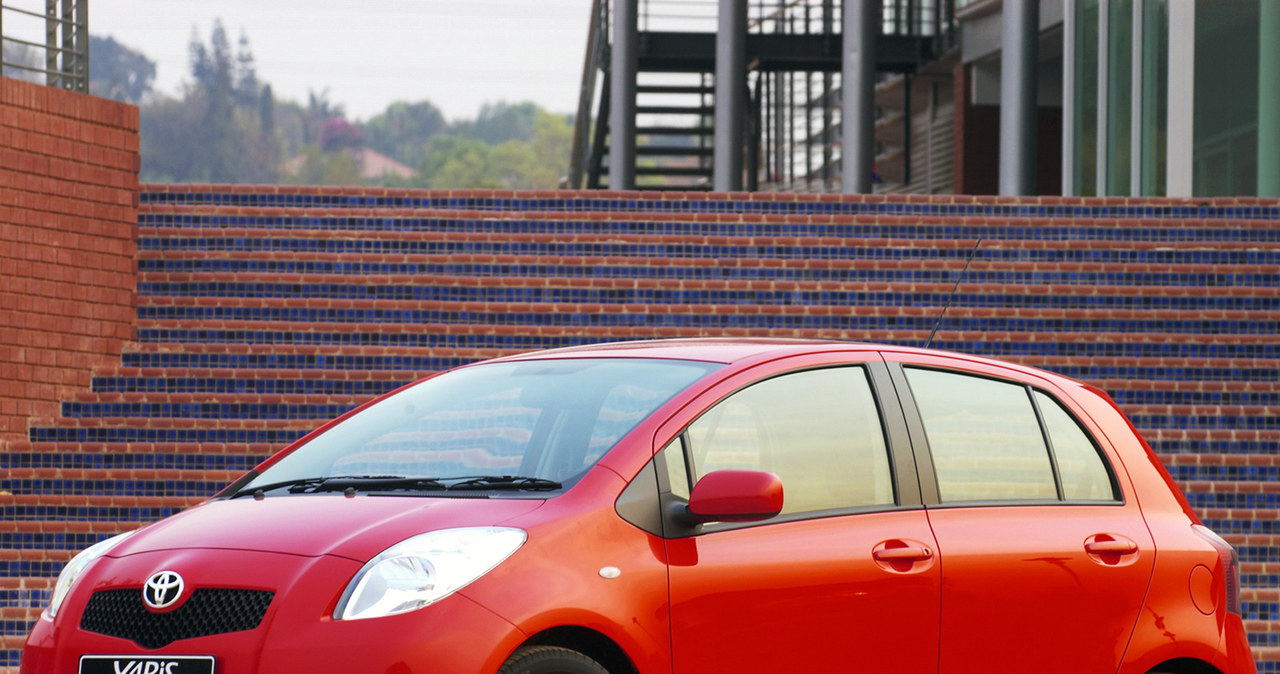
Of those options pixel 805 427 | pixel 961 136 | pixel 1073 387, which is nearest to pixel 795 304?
pixel 1073 387

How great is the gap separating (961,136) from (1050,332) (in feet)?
41.0

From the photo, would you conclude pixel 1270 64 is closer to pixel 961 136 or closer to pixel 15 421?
pixel 961 136

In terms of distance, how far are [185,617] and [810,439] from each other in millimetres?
1790

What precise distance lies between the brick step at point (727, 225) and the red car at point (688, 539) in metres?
6.27

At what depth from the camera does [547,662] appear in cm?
377

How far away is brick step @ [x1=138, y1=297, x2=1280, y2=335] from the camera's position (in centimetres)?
1092

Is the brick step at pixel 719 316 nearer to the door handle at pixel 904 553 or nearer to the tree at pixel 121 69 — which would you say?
the door handle at pixel 904 553

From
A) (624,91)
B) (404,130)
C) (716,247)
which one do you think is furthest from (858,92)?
(404,130)

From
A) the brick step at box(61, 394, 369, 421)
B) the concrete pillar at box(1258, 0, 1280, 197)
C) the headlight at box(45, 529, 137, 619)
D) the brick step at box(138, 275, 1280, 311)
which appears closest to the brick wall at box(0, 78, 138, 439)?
the brick step at box(61, 394, 369, 421)

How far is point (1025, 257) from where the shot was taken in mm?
11469

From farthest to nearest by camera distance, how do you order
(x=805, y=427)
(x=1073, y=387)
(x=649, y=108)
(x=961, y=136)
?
(x=961, y=136)
(x=649, y=108)
(x=1073, y=387)
(x=805, y=427)

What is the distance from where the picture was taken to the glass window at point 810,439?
449 cm

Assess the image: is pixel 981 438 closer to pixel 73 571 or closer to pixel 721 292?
pixel 73 571

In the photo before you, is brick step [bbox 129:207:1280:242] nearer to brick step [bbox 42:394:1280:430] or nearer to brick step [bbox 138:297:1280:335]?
brick step [bbox 138:297:1280:335]
